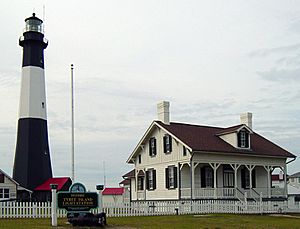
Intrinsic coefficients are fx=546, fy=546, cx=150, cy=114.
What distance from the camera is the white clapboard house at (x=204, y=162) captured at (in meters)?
36.6

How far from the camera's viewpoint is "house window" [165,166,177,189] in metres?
37.6

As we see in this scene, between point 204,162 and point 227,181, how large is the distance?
13.1 feet

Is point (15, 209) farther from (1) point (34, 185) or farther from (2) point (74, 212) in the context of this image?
(1) point (34, 185)

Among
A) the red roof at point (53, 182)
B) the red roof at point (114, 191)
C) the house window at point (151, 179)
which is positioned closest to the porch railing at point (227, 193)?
the house window at point (151, 179)

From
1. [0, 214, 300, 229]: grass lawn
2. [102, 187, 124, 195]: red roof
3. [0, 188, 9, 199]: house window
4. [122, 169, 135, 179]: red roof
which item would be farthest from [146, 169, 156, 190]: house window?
[102, 187, 124, 195]: red roof

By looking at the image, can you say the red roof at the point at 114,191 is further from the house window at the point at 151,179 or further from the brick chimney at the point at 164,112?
the brick chimney at the point at 164,112

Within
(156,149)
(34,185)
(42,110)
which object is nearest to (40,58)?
(42,110)

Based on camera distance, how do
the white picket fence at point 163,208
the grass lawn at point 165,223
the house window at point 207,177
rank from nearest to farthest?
the grass lawn at point 165,223 < the white picket fence at point 163,208 < the house window at point 207,177

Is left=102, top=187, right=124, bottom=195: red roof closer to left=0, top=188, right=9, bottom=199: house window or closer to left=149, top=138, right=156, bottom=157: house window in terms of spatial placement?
left=0, top=188, right=9, bottom=199: house window

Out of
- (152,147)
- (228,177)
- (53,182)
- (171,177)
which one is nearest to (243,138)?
(228,177)

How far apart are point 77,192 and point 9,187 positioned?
21779mm

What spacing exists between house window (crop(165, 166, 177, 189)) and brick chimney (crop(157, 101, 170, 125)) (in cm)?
343

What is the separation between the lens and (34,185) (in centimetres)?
4553

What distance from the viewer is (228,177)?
3950 centimetres
